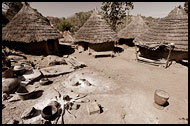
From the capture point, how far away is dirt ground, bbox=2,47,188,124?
3.83m

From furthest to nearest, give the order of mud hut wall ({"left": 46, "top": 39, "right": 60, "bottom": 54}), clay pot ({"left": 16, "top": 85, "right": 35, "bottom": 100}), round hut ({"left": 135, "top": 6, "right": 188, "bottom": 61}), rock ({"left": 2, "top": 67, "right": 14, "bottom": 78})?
mud hut wall ({"left": 46, "top": 39, "right": 60, "bottom": 54}), round hut ({"left": 135, "top": 6, "right": 188, "bottom": 61}), rock ({"left": 2, "top": 67, "right": 14, "bottom": 78}), clay pot ({"left": 16, "top": 85, "right": 35, "bottom": 100})

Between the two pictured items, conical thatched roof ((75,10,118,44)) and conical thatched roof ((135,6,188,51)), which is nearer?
conical thatched roof ((135,6,188,51))

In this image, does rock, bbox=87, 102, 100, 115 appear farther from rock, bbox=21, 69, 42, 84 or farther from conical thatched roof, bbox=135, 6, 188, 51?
conical thatched roof, bbox=135, 6, 188, 51

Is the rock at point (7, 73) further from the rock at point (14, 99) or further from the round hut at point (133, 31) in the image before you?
the round hut at point (133, 31)

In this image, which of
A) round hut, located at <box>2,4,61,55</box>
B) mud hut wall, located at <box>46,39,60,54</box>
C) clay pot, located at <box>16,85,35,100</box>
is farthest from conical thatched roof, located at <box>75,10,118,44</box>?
clay pot, located at <box>16,85,35,100</box>

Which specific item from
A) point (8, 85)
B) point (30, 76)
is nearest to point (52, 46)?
point (30, 76)

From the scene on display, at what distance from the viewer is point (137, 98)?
4.84 metres

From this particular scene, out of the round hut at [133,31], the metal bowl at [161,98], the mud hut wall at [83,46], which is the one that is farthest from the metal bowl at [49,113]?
the round hut at [133,31]

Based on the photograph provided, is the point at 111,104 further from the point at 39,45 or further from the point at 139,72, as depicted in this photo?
the point at 39,45

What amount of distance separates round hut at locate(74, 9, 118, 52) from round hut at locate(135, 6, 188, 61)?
4036mm

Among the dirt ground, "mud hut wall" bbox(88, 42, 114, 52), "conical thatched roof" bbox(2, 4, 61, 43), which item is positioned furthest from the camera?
"mud hut wall" bbox(88, 42, 114, 52)

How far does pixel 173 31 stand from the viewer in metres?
8.41

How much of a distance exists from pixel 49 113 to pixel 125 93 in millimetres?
3829

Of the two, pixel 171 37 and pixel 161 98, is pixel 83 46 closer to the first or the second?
pixel 171 37
